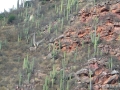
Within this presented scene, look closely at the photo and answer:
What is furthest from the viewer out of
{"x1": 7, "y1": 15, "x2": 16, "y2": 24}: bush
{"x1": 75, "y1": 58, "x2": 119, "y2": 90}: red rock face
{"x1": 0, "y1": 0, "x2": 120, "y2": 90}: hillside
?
{"x1": 7, "y1": 15, "x2": 16, "y2": 24}: bush

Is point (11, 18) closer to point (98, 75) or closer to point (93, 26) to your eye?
point (93, 26)

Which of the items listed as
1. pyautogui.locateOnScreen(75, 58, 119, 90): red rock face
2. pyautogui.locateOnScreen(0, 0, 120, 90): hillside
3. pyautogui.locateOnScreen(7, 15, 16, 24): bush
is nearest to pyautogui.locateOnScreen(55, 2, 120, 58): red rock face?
pyautogui.locateOnScreen(0, 0, 120, 90): hillside

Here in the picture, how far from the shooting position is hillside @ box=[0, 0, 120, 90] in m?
24.8

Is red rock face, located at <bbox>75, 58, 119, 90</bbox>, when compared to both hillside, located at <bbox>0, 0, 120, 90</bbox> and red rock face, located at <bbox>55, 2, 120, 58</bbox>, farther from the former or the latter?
red rock face, located at <bbox>55, 2, 120, 58</bbox>

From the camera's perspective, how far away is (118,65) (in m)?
24.9

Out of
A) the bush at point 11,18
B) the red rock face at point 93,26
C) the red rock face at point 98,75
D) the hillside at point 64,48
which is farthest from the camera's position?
the bush at point 11,18

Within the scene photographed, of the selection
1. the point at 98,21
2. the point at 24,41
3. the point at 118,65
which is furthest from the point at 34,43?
the point at 118,65

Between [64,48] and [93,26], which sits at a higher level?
[93,26]

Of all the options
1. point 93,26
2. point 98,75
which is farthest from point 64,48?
point 98,75

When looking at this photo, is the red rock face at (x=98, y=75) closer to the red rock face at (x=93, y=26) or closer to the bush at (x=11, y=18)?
the red rock face at (x=93, y=26)

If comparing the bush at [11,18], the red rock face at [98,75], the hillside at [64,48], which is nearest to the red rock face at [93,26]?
the hillside at [64,48]

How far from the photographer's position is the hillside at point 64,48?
2478cm

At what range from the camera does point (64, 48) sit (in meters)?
29.1

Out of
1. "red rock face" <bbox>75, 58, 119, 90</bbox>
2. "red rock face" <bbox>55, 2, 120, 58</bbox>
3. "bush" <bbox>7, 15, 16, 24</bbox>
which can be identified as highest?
"red rock face" <bbox>55, 2, 120, 58</bbox>
